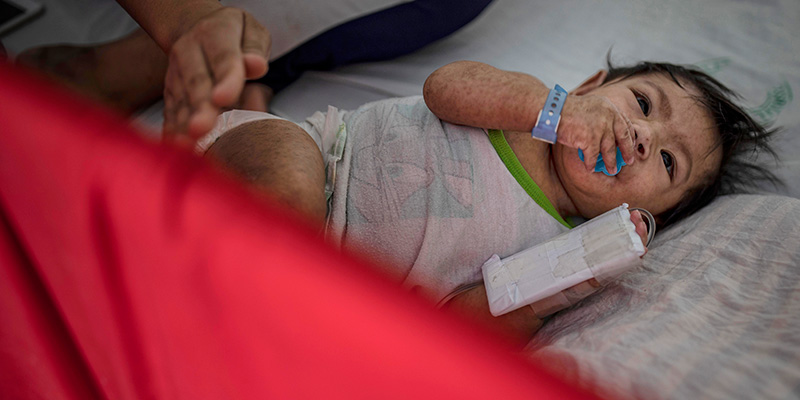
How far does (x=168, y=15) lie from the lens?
49 centimetres

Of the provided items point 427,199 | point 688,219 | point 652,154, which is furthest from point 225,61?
point 688,219

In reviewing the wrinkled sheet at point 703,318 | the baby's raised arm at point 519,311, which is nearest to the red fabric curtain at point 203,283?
the wrinkled sheet at point 703,318

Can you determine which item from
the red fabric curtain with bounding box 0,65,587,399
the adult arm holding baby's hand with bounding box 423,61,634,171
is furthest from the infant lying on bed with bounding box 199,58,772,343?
the red fabric curtain with bounding box 0,65,587,399

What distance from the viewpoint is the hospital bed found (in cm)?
46

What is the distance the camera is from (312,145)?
741 mm

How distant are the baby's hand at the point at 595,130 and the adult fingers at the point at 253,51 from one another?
513 millimetres

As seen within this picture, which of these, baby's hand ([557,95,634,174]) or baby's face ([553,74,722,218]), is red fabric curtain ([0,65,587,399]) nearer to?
baby's hand ([557,95,634,174])

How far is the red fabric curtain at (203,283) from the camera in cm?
32

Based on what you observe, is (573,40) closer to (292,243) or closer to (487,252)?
(487,252)

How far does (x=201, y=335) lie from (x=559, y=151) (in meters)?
0.70

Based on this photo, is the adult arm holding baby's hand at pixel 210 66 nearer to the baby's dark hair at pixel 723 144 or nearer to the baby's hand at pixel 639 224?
the baby's hand at pixel 639 224

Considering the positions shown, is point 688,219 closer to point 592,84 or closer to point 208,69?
point 592,84

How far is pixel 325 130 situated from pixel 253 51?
21.3 inches

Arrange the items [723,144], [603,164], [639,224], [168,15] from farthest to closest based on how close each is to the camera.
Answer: [723,144], [603,164], [639,224], [168,15]
